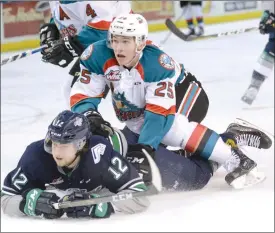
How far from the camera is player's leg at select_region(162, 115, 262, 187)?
2.72m

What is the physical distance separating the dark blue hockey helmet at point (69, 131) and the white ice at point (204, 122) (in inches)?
9.5

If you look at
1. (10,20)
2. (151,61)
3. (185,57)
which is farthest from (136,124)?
(10,20)

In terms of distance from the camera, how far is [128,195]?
6.68 ft

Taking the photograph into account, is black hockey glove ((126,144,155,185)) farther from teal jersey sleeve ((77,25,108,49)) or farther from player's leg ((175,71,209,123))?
teal jersey sleeve ((77,25,108,49))

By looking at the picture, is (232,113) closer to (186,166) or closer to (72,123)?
(186,166)

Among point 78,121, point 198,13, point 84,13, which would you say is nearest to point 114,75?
point 78,121

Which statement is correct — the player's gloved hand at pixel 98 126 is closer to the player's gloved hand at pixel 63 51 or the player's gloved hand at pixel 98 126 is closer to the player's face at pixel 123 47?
the player's face at pixel 123 47

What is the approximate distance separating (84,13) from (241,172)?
3.00 feet

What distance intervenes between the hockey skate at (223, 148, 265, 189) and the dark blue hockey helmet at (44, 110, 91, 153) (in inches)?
26.8

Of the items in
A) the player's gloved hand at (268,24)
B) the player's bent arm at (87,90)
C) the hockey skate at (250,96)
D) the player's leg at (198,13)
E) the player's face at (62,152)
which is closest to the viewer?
the player's face at (62,152)

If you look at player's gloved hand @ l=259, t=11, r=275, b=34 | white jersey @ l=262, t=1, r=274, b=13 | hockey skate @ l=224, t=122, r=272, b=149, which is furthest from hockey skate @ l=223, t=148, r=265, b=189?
white jersey @ l=262, t=1, r=274, b=13

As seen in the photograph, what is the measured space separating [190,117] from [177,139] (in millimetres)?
238

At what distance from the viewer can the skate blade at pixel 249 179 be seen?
277 cm

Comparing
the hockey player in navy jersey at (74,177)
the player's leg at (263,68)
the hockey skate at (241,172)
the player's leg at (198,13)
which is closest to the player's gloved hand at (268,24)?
the player's leg at (263,68)
